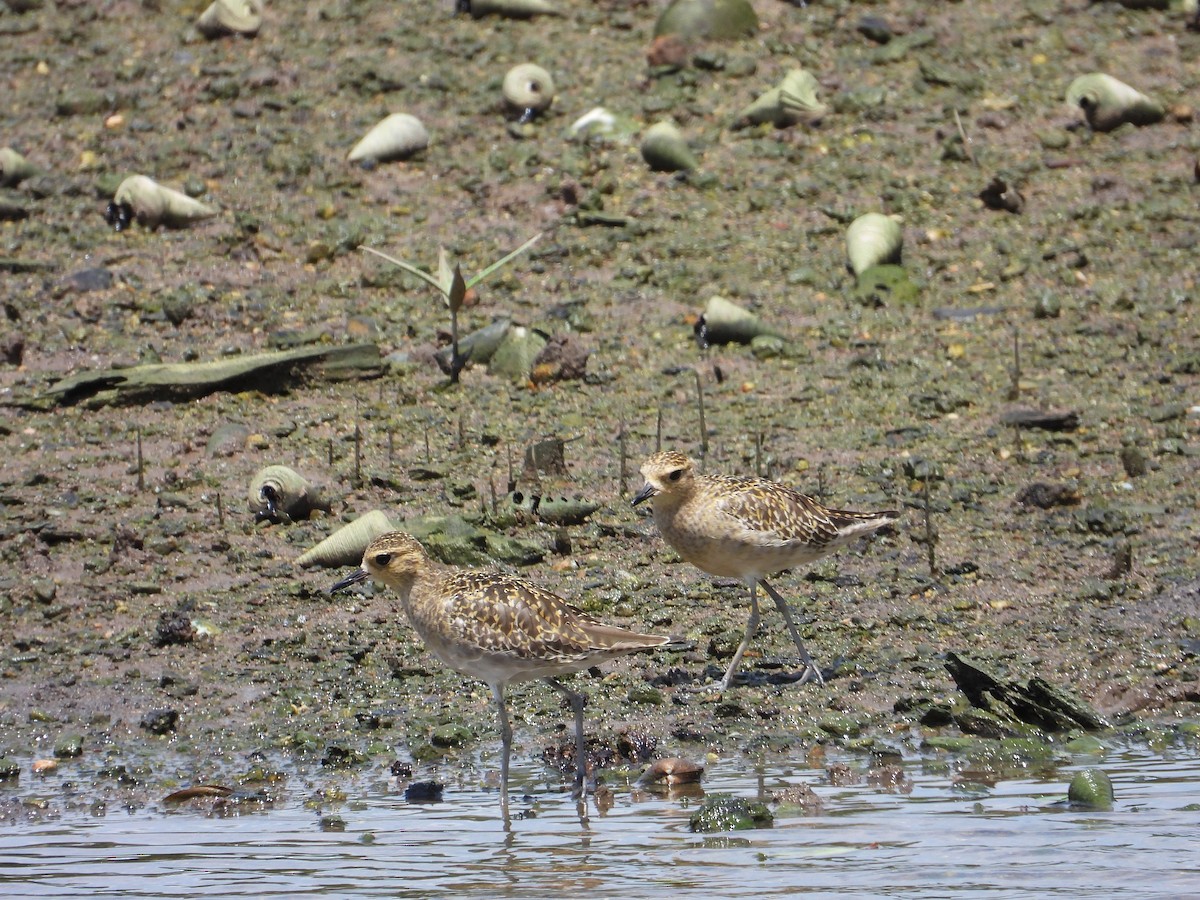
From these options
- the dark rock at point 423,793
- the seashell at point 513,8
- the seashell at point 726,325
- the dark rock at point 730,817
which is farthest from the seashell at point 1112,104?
the dark rock at point 423,793

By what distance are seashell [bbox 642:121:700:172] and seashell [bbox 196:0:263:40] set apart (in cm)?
514

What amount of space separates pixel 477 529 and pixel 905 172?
7.82m

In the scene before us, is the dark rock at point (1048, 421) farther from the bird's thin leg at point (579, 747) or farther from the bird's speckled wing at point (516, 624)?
the bird's thin leg at point (579, 747)

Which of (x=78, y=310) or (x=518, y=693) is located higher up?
(x=78, y=310)

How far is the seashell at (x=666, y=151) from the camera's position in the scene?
1783 cm

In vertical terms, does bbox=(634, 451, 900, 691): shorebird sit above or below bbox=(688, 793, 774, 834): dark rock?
above

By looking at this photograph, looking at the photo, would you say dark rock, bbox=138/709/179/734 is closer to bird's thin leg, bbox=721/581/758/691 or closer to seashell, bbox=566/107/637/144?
bird's thin leg, bbox=721/581/758/691

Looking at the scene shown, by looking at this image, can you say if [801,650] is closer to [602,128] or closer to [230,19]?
[602,128]

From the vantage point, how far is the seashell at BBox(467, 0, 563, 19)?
2058 cm

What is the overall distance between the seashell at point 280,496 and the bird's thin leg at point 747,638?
10.8ft

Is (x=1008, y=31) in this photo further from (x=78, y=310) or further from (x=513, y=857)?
(x=513, y=857)

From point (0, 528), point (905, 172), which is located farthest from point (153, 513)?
point (905, 172)

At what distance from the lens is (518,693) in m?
10.6

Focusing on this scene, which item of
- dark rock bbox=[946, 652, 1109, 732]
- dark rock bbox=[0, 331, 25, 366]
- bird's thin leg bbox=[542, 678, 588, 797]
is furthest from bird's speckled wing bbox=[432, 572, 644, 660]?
dark rock bbox=[0, 331, 25, 366]
